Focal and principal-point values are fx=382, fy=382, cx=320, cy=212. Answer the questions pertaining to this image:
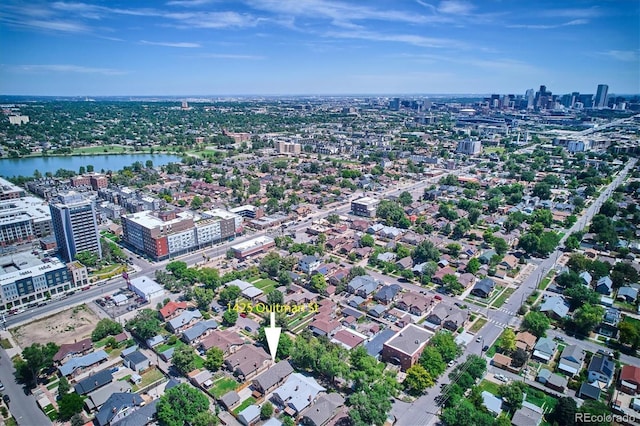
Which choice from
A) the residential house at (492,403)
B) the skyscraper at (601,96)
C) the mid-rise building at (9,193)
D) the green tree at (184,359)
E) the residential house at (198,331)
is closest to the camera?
the residential house at (492,403)

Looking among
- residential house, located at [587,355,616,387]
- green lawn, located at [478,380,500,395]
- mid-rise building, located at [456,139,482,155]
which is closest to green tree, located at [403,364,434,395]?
green lawn, located at [478,380,500,395]

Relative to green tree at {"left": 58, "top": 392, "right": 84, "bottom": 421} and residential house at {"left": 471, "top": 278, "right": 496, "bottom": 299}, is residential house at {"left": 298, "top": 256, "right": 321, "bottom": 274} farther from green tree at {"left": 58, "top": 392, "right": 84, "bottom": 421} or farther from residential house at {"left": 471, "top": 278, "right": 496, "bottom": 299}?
green tree at {"left": 58, "top": 392, "right": 84, "bottom": 421}

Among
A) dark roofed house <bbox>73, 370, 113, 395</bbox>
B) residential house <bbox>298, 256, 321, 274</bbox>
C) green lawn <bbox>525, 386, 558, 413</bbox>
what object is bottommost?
green lawn <bbox>525, 386, 558, 413</bbox>

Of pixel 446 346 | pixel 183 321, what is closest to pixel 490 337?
pixel 446 346

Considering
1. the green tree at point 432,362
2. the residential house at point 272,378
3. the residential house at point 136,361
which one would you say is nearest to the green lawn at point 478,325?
the green tree at point 432,362

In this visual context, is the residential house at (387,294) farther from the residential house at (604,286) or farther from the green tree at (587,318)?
the residential house at (604,286)

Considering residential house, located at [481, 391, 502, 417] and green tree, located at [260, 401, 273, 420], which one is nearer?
green tree, located at [260, 401, 273, 420]

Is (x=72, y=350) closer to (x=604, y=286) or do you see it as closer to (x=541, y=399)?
(x=541, y=399)
